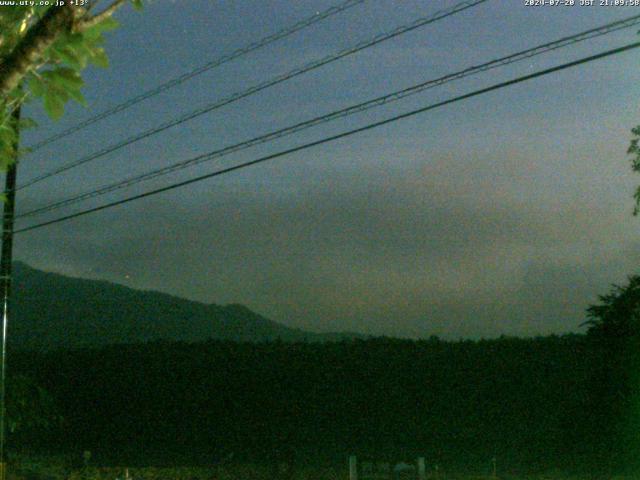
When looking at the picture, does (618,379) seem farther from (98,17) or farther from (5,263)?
(5,263)

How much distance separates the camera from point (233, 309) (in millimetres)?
64125

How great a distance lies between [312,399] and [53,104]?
20.0m

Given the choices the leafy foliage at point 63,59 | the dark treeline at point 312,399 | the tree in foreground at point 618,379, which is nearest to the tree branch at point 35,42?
the leafy foliage at point 63,59

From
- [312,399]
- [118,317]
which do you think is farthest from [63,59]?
[118,317]

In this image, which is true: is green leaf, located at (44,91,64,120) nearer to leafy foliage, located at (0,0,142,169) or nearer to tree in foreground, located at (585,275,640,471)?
leafy foliage, located at (0,0,142,169)

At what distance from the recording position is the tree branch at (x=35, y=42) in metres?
4.54

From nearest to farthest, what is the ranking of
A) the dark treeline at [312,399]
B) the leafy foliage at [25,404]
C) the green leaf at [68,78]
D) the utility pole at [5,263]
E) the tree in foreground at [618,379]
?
the green leaf at [68,78] → the tree in foreground at [618,379] → the utility pole at [5,263] → the leafy foliage at [25,404] → the dark treeline at [312,399]

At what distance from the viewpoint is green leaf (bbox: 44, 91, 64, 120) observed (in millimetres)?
4688

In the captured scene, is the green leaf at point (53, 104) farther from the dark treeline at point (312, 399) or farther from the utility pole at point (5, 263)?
Answer: the dark treeline at point (312, 399)

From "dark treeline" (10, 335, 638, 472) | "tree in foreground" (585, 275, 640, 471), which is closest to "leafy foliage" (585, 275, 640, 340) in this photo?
"tree in foreground" (585, 275, 640, 471)

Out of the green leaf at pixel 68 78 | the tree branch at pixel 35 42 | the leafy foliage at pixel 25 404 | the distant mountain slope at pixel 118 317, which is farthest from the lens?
the distant mountain slope at pixel 118 317

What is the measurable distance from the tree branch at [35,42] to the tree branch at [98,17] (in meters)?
0.05

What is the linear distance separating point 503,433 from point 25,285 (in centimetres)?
7409

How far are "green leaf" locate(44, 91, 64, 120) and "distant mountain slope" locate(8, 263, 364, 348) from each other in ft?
153
